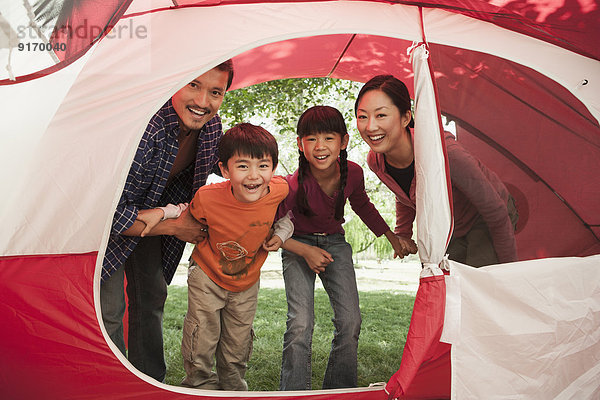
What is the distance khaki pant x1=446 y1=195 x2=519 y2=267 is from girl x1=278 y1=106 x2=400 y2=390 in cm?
57

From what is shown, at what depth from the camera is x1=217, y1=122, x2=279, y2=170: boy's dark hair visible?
2.23m

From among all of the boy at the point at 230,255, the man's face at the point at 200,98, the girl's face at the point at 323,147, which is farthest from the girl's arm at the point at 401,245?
the man's face at the point at 200,98

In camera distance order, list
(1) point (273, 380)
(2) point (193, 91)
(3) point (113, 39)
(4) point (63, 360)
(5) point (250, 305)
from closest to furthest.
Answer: (4) point (63, 360) < (3) point (113, 39) < (2) point (193, 91) < (5) point (250, 305) < (1) point (273, 380)

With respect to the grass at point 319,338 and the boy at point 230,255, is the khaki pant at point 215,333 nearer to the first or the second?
the boy at point 230,255

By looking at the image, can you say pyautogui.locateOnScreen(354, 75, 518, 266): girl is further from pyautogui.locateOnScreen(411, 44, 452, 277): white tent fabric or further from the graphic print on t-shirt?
the graphic print on t-shirt

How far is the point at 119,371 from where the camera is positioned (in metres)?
1.85

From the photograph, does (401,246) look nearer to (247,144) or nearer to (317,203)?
(317,203)

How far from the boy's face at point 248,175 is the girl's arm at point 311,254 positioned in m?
0.28

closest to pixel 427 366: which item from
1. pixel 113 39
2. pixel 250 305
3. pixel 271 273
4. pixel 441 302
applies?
pixel 441 302

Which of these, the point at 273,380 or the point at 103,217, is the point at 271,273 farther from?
the point at 103,217

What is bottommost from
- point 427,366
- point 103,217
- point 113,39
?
point 427,366

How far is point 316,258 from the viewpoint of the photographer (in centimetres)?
241

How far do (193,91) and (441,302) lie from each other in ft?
3.97

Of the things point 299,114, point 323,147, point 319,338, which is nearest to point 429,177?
point 323,147
